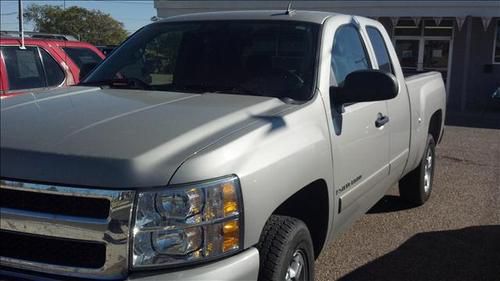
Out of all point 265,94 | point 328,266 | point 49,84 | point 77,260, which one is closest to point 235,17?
point 265,94

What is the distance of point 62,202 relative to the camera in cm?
245

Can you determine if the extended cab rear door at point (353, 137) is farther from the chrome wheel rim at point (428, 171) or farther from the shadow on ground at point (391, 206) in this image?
the chrome wheel rim at point (428, 171)

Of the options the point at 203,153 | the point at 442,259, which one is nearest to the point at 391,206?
the point at 442,259

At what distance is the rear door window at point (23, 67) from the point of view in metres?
6.93

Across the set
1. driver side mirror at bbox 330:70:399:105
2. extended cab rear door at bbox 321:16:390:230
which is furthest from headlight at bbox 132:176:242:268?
driver side mirror at bbox 330:70:399:105

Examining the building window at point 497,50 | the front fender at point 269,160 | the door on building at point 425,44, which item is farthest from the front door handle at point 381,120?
the building window at point 497,50

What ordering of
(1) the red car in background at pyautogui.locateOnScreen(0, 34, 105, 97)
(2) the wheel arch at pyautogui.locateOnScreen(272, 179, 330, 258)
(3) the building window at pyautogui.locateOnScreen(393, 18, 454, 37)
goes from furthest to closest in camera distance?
(3) the building window at pyautogui.locateOnScreen(393, 18, 454, 37), (1) the red car in background at pyautogui.locateOnScreen(0, 34, 105, 97), (2) the wheel arch at pyautogui.locateOnScreen(272, 179, 330, 258)

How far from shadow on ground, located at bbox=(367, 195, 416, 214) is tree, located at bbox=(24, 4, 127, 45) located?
45821mm

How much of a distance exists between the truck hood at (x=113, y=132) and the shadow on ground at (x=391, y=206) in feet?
10.3

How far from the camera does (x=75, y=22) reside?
54.3 m

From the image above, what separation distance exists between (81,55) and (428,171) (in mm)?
4550

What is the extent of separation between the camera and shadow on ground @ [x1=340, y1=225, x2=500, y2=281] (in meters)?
4.54

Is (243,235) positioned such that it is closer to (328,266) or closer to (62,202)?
(62,202)

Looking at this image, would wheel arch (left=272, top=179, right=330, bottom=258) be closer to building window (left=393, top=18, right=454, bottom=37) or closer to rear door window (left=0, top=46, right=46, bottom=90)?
rear door window (left=0, top=46, right=46, bottom=90)
